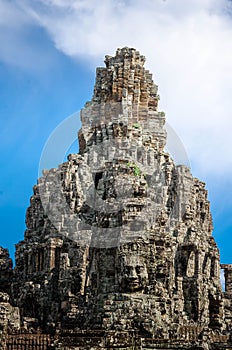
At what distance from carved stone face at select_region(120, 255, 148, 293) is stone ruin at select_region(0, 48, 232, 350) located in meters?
0.05

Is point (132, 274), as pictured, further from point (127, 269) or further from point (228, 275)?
point (228, 275)

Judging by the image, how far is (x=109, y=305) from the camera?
35219 millimetres

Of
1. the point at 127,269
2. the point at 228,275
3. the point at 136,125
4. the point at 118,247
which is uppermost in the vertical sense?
the point at 136,125

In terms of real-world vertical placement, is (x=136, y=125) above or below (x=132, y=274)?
above

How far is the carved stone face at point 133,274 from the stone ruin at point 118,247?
0.05 metres

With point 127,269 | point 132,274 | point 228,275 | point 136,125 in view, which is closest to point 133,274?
point 132,274

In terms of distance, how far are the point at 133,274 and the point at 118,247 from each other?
206 centimetres

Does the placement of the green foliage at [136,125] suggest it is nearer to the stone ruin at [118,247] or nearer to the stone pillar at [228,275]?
the stone ruin at [118,247]

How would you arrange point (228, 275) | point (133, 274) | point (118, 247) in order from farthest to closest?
point (228, 275), point (118, 247), point (133, 274)

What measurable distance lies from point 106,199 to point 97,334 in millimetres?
12108

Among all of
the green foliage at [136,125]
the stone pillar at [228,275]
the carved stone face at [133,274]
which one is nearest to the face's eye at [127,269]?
the carved stone face at [133,274]

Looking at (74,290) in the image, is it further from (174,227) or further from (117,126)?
(117,126)

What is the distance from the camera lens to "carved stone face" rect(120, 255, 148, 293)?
35500mm

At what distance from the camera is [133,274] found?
116 feet
